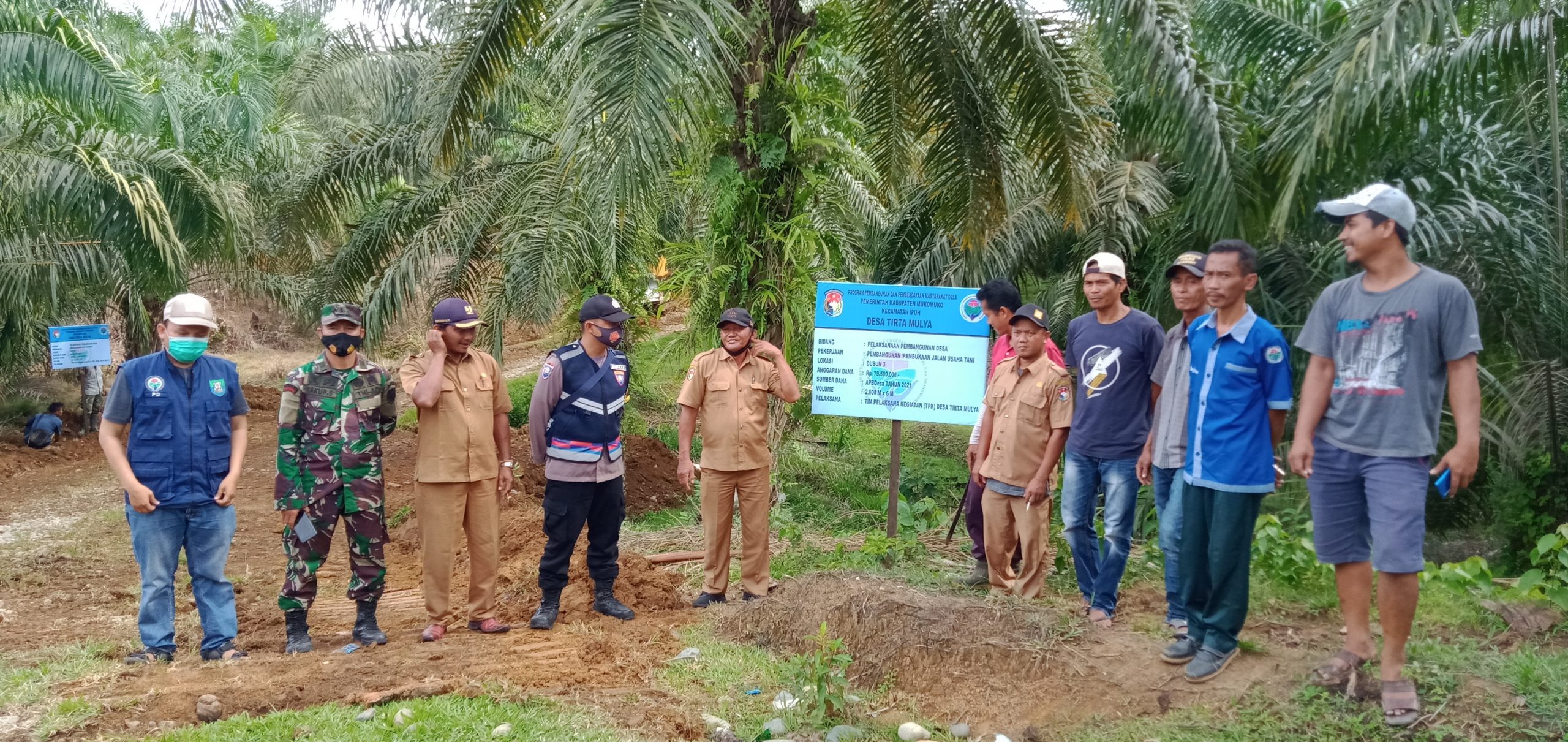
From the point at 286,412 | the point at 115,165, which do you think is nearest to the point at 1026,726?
the point at 286,412

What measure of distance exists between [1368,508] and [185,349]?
5.12 m

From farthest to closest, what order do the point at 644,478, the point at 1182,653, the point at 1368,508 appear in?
the point at 644,478, the point at 1182,653, the point at 1368,508

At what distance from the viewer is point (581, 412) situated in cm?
598

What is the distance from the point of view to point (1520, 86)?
26.6 feet

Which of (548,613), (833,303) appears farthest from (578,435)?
(833,303)

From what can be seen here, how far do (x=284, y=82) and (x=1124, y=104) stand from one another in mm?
13102

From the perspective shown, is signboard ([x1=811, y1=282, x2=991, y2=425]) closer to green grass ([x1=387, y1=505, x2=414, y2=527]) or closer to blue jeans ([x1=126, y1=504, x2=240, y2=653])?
blue jeans ([x1=126, y1=504, x2=240, y2=653])

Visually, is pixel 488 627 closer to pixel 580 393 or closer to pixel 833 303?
pixel 580 393

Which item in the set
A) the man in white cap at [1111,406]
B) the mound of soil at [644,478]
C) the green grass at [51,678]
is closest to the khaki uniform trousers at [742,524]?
the man in white cap at [1111,406]

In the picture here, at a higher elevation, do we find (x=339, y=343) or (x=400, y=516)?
(x=339, y=343)

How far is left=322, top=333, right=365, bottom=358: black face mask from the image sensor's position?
556cm

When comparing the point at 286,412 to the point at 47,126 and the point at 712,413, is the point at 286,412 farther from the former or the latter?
the point at 47,126

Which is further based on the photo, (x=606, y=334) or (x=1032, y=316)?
(x=606, y=334)

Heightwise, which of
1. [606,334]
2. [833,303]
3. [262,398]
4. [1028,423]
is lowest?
[262,398]
